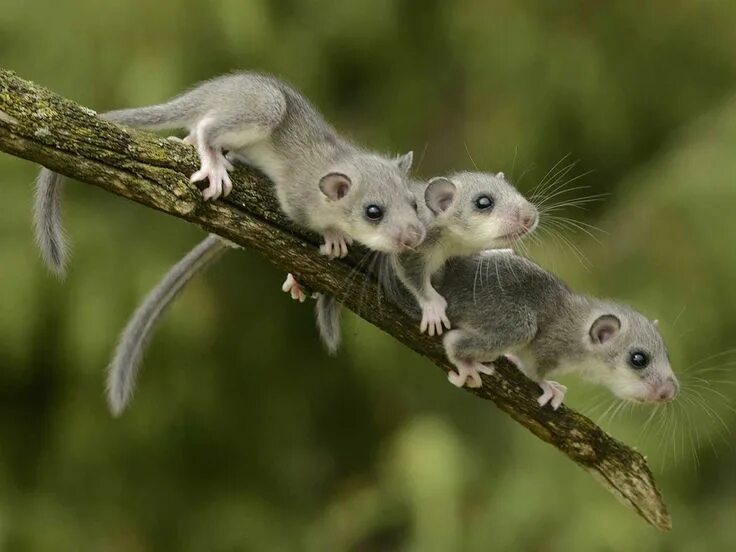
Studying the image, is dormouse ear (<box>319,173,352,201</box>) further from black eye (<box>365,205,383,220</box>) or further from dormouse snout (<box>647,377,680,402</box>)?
dormouse snout (<box>647,377,680,402</box>)

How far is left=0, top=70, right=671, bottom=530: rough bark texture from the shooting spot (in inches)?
105

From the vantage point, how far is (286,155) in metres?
3.17

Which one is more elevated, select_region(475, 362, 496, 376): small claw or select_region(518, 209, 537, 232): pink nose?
select_region(518, 209, 537, 232): pink nose

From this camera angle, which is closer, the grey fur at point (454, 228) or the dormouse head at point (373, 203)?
the dormouse head at point (373, 203)

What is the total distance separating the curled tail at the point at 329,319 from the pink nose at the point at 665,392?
101cm

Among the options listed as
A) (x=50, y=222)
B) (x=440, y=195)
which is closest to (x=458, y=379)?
(x=440, y=195)

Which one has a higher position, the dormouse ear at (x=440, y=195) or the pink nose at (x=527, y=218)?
the pink nose at (x=527, y=218)

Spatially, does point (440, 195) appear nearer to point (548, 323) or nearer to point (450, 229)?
point (450, 229)

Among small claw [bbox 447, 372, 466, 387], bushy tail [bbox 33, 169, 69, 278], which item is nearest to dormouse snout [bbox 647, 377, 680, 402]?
small claw [bbox 447, 372, 466, 387]

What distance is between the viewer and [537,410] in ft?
10.4

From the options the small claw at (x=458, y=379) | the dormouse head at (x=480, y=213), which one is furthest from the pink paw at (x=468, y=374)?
the dormouse head at (x=480, y=213)

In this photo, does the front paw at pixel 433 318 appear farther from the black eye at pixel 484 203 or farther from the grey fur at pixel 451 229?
the black eye at pixel 484 203

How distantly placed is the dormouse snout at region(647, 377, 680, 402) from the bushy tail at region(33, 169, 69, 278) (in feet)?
5.88

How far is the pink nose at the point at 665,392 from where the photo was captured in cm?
332
